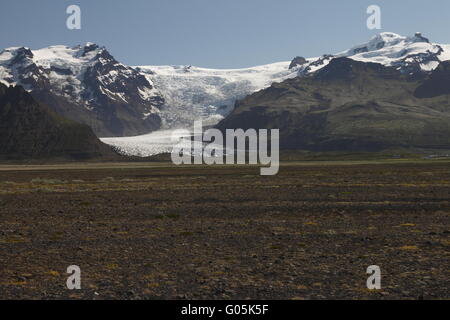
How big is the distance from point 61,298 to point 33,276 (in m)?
2.84

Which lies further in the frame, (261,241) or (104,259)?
(261,241)

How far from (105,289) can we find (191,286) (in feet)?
7.94

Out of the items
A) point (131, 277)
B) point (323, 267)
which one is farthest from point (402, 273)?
point (131, 277)

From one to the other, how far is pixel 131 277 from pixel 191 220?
12779 millimetres

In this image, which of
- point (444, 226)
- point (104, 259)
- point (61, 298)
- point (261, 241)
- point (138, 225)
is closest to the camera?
point (61, 298)

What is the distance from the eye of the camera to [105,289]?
14766 millimetres

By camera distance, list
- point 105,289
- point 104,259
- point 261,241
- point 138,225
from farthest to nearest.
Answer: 1. point 138,225
2. point 261,241
3. point 104,259
4. point 105,289

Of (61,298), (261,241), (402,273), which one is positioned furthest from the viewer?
(261,241)

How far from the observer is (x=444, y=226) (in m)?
25.0

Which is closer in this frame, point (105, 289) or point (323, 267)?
point (105, 289)
